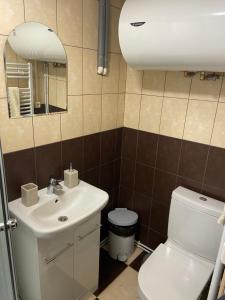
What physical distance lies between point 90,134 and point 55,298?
112cm

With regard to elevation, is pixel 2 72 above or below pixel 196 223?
above

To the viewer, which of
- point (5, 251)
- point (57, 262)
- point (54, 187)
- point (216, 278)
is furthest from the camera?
point (54, 187)

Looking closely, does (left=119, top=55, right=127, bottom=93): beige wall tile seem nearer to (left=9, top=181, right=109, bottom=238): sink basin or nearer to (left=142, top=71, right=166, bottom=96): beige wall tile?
(left=142, top=71, right=166, bottom=96): beige wall tile

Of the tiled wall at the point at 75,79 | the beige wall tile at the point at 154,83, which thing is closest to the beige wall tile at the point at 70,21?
the tiled wall at the point at 75,79

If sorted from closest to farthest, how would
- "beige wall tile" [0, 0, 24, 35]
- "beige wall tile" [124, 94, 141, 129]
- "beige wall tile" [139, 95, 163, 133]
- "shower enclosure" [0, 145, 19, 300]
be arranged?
"shower enclosure" [0, 145, 19, 300]
"beige wall tile" [0, 0, 24, 35]
"beige wall tile" [139, 95, 163, 133]
"beige wall tile" [124, 94, 141, 129]

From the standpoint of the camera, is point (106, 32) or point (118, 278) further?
point (118, 278)

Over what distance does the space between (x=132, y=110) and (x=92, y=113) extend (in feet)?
1.27

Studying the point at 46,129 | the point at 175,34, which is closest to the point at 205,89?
the point at 175,34

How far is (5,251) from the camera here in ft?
2.96

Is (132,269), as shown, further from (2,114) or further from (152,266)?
(2,114)

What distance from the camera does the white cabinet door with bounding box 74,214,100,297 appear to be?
1.49 meters

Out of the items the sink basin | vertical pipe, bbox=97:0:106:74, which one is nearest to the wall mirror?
vertical pipe, bbox=97:0:106:74

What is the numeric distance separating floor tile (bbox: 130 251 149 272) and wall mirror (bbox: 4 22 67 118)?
1482 mm

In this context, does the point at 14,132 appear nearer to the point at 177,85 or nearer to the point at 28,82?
the point at 28,82
